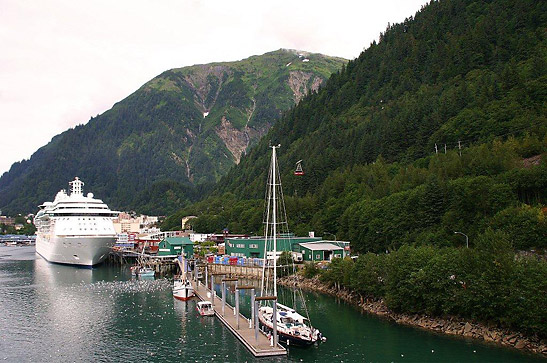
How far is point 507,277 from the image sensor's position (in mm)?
42500

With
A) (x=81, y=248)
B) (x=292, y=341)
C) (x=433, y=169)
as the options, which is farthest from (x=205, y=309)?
(x=81, y=248)

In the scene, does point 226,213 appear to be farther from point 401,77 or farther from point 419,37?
point 419,37

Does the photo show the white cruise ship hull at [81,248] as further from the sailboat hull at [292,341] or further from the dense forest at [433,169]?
the sailboat hull at [292,341]

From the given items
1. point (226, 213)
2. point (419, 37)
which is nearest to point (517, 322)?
point (226, 213)

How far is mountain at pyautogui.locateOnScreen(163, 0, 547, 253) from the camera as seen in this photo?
66.6m

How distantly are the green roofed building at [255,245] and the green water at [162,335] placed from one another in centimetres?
2423

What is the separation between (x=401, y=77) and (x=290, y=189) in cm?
5032

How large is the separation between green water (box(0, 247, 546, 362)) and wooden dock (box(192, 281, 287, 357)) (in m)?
0.67

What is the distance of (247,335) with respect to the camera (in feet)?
150

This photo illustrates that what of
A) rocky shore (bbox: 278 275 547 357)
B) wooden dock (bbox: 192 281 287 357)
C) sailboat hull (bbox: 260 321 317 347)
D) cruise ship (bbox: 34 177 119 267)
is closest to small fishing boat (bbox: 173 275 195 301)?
wooden dock (bbox: 192 281 287 357)

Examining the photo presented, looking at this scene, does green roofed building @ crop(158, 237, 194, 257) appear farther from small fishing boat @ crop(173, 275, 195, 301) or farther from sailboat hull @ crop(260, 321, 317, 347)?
sailboat hull @ crop(260, 321, 317, 347)

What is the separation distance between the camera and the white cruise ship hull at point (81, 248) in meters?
109

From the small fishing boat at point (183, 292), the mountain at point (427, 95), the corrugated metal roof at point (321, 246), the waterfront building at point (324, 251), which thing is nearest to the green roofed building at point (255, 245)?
the corrugated metal roof at point (321, 246)

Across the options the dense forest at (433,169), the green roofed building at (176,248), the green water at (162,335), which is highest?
the dense forest at (433,169)
